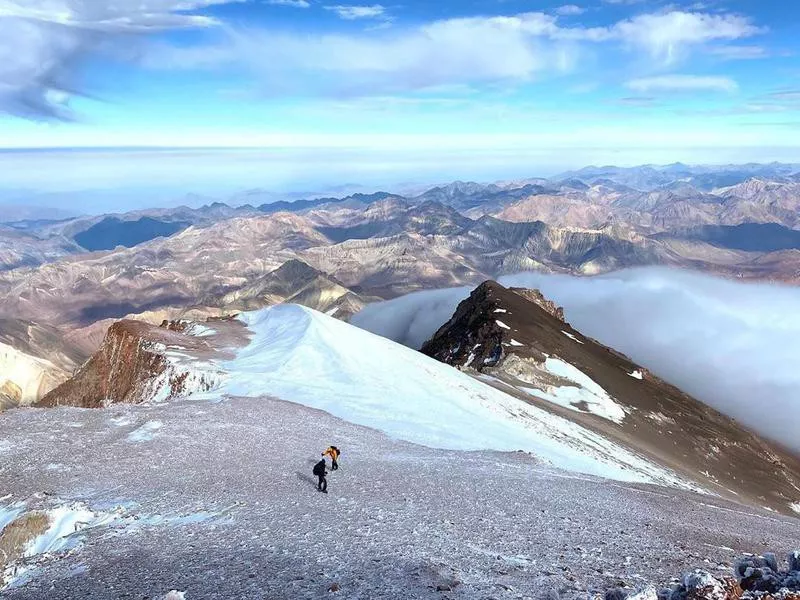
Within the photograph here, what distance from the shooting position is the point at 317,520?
20969 millimetres

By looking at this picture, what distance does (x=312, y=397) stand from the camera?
150ft

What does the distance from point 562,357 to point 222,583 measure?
285ft

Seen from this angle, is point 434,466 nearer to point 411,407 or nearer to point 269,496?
point 269,496

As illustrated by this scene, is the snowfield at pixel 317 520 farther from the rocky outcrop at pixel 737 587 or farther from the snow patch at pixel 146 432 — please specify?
the rocky outcrop at pixel 737 587

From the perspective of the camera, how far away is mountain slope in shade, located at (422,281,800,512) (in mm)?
71625

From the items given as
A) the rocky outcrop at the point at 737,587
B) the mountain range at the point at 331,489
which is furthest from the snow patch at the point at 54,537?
the rocky outcrop at the point at 737,587

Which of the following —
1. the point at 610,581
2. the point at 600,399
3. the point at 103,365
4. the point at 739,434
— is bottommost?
the point at 739,434

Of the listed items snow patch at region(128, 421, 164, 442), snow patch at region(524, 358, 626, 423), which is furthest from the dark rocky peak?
snow patch at region(128, 421, 164, 442)

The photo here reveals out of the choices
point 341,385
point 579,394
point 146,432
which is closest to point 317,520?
point 146,432

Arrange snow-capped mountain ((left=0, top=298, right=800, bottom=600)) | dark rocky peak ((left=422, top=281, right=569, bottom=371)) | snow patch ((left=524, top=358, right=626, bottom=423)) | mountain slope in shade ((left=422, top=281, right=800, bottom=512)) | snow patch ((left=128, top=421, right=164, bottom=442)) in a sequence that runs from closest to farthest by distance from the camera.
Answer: snow-capped mountain ((left=0, top=298, right=800, bottom=600)) < snow patch ((left=128, top=421, right=164, bottom=442)) < mountain slope in shade ((left=422, top=281, right=800, bottom=512)) < snow patch ((left=524, top=358, right=626, bottom=423)) < dark rocky peak ((left=422, top=281, right=569, bottom=371))

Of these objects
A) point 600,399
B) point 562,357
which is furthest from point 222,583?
point 562,357

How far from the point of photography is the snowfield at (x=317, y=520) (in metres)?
15.9

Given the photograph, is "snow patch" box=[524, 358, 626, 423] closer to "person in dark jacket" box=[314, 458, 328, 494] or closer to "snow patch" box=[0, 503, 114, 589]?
"person in dark jacket" box=[314, 458, 328, 494]

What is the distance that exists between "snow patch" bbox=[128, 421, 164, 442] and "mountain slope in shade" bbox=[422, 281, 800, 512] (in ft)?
150
